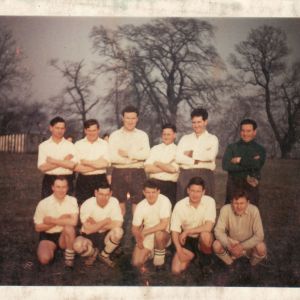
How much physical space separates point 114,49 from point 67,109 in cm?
67

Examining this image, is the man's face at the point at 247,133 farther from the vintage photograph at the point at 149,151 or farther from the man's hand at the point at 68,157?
the man's hand at the point at 68,157

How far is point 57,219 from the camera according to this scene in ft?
11.1

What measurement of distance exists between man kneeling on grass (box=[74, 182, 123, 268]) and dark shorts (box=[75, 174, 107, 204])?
3 cm

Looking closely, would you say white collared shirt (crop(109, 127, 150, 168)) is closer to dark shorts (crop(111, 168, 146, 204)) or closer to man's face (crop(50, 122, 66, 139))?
dark shorts (crop(111, 168, 146, 204))

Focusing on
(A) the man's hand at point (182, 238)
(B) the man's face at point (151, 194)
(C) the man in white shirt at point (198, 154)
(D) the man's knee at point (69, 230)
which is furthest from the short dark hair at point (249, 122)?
(D) the man's knee at point (69, 230)

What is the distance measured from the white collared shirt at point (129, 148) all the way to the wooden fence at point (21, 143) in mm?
650

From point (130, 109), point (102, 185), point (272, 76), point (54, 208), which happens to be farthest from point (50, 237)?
point (272, 76)

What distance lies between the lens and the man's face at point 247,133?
3438mm

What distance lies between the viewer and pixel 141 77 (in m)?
3.49

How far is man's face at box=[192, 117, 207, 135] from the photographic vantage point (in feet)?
11.3

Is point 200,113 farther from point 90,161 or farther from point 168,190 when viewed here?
point 90,161

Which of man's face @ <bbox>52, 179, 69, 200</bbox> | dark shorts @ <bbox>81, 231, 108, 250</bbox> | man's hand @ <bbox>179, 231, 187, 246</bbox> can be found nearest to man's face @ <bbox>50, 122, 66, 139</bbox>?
man's face @ <bbox>52, 179, 69, 200</bbox>

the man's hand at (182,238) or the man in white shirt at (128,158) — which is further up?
the man in white shirt at (128,158)

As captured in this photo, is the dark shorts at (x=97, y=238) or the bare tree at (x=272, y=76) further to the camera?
the bare tree at (x=272, y=76)
